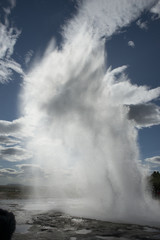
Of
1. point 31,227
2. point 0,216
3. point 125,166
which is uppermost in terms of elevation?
point 125,166

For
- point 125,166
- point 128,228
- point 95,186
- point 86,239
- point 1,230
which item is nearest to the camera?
point 1,230

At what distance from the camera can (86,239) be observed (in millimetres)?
11523

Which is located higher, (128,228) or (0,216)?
(0,216)

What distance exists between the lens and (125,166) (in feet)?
92.3

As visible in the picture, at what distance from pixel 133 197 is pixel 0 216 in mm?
19923

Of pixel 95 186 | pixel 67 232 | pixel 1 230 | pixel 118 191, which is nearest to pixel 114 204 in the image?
pixel 118 191

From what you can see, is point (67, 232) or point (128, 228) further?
point (128, 228)

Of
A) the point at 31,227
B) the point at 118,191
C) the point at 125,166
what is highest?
the point at 125,166

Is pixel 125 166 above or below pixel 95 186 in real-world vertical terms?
above

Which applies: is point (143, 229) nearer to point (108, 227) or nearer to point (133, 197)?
point (108, 227)

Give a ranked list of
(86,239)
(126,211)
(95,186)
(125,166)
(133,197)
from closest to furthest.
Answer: (86,239) → (126,211) → (133,197) → (125,166) → (95,186)

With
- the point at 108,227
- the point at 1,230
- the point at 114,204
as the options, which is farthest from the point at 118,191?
the point at 1,230

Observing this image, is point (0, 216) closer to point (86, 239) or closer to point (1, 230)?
point (1, 230)

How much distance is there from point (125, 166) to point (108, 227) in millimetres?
13975
